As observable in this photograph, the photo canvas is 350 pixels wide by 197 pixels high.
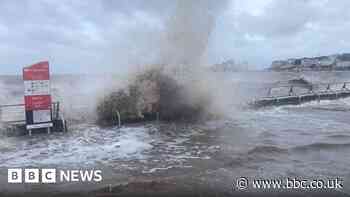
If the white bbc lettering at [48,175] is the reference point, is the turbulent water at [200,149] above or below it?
above

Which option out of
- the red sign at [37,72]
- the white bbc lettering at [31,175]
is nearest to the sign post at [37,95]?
the red sign at [37,72]

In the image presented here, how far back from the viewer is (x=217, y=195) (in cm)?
637

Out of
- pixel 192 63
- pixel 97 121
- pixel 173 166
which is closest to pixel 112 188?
pixel 173 166

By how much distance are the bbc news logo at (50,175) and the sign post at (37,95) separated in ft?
14.6

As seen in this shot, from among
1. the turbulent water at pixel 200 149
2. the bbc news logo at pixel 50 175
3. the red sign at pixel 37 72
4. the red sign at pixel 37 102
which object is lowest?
the bbc news logo at pixel 50 175

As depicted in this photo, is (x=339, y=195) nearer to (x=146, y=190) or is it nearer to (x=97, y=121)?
(x=146, y=190)

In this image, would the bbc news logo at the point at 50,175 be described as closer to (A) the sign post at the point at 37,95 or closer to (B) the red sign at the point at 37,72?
(A) the sign post at the point at 37,95

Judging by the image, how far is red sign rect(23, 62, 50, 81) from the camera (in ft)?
38.7

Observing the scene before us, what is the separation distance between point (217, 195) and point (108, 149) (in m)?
4.68

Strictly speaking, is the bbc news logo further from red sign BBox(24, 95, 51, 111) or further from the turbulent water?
red sign BBox(24, 95, 51, 111)

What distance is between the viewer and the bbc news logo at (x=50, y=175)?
24.0ft

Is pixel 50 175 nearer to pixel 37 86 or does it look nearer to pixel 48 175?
pixel 48 175

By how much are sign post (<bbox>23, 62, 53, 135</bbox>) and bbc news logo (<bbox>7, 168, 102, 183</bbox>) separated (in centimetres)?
445

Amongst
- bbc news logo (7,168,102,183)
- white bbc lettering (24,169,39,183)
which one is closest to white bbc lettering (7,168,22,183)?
bbc news logo (7,168,102,183)
